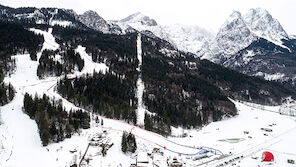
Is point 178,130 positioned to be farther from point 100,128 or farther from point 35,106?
point 35,106

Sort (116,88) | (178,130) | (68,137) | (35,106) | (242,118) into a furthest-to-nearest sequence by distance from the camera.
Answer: (242,118), (116,88), (178,130), (35,106), (68,137)

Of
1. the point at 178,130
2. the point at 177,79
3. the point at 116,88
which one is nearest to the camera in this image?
the point at 178,130

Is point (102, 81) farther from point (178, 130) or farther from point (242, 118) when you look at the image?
point (242, 118)

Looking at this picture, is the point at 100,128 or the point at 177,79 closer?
the point at 100,128

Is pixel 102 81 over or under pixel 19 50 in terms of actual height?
under

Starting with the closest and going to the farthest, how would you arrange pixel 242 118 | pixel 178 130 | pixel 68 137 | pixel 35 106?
pixel 68 137 → pixel 35 106 → pixel 178 130 → pixel 242 118

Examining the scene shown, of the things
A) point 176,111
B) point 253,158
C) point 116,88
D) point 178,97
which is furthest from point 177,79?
point 253,158

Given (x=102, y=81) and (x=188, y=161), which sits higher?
(x=102, y=81)

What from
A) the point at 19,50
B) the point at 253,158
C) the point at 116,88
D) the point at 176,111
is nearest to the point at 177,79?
the point at 176,111

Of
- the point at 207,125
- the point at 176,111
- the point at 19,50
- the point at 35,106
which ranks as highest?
the point at 19,50
